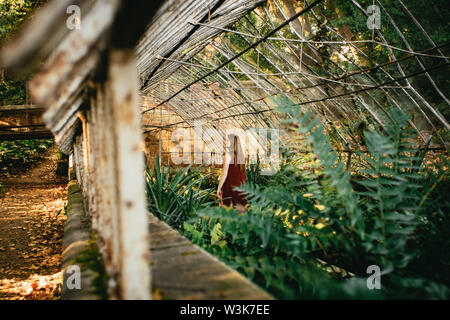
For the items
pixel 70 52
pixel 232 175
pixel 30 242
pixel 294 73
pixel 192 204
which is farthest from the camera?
pixel 232 175

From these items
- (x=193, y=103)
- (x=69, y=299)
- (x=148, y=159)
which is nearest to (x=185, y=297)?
(x=69, y=299)

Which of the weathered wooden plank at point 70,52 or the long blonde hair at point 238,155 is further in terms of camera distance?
the long blonde hair at point 238,155

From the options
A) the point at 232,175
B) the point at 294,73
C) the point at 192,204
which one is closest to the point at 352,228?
the point at 192,204

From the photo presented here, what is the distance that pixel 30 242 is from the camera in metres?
4.50

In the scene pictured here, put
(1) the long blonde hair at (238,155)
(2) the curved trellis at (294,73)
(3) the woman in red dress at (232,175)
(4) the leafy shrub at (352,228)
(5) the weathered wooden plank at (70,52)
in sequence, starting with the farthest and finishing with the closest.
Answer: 1. (1) the long blonde hair at (238,155)
2. (3) the woman in red dress at (232,175)
3. (2) the curved trellis at (294,73)
4. (4) the leafy shrub at (352,228)
5. (5) the weathered wooden plank at (70,52)

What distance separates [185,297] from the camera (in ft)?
3.03

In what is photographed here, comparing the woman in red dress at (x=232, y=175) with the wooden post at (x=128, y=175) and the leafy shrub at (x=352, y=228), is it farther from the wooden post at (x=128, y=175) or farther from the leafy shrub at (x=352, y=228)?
the wooden post at (x=128, y=175)

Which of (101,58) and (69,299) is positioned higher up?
(101,58)

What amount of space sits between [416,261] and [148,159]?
34.6 ft

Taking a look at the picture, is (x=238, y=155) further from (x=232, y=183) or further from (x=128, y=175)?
(x=128, y=175)

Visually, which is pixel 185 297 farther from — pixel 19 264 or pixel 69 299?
pixel 19 264

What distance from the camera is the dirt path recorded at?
3076mm

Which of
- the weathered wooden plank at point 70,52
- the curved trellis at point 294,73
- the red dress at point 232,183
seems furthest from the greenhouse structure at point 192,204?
the red dress at point 232,183

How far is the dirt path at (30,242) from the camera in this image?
3076 millimetres
